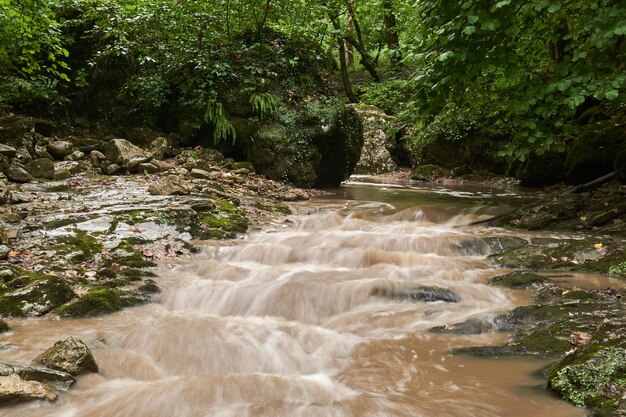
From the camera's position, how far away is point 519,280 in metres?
5.60

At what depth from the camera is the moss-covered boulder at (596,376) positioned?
273 centimetres

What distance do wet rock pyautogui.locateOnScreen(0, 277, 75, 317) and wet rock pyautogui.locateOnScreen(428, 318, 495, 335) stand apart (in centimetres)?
372

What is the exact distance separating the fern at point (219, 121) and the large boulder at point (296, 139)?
12.1 inches

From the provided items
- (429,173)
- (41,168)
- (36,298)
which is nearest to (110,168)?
(41,168)

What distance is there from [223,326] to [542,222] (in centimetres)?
604

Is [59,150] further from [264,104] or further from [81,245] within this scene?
[81,245]

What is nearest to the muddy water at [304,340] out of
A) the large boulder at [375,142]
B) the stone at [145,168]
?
the stone at [145,168]

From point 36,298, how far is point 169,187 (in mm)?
4681

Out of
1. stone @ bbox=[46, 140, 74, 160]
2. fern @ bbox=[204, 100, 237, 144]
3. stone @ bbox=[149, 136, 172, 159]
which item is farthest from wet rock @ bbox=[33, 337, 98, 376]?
fern @ bbox=[204, 100, 237, 144]

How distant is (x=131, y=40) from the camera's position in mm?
13641

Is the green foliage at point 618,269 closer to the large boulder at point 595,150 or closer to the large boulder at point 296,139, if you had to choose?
the large boulder at point 595,150

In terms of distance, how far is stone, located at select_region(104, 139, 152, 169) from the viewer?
35.3ft

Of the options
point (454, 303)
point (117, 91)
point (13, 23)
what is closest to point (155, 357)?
point (454, 303)

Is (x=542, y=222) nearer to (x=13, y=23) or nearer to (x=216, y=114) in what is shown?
(x=216, y=114)
